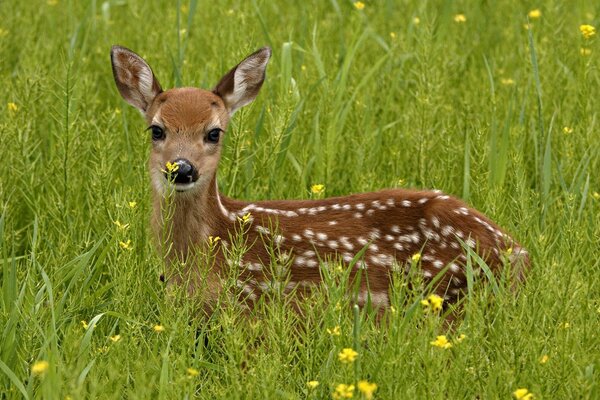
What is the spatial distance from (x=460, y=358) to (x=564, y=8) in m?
4.50

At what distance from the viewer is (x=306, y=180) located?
5965 mm

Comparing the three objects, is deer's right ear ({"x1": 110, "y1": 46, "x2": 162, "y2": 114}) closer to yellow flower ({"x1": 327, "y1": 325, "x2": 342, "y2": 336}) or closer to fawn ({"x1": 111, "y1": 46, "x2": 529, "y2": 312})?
fawn ({"x1": 111, "y1": 46, "x2": 529, "y2": 312})

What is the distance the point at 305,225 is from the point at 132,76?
42.6 inches

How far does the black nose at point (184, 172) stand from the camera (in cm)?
482

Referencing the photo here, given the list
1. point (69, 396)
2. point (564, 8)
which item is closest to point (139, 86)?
point (69, 396)

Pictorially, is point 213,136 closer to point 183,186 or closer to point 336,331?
point 183,186

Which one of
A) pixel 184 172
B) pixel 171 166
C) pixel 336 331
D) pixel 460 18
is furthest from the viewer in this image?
pixel 460 18

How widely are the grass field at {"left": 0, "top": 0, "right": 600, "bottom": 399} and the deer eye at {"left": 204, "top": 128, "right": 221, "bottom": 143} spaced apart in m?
0.35

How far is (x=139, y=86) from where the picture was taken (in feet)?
17.9

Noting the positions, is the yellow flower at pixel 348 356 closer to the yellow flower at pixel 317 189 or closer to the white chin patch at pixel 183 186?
the white chin patch at pixel 183 186

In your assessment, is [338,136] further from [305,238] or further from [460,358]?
[460,358]

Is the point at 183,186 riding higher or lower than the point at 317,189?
higher

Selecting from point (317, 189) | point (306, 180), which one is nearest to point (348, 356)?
point (317, 189)

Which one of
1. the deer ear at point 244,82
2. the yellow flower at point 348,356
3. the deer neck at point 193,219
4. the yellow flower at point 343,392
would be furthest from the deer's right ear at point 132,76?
the yellow flower at point 343,392
